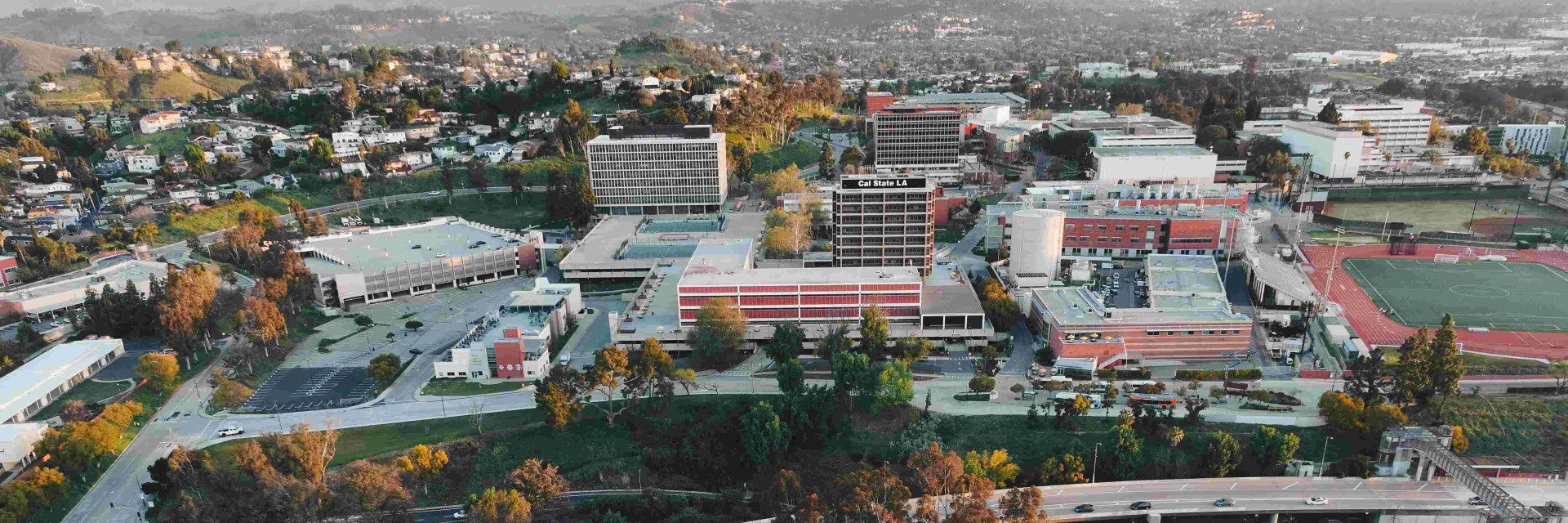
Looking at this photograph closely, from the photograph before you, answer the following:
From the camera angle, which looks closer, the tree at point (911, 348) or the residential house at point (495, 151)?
the tree at point (911, 348)

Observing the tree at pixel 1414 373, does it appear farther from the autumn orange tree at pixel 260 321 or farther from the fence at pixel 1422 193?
the autumn orange tree at pixel 260 321

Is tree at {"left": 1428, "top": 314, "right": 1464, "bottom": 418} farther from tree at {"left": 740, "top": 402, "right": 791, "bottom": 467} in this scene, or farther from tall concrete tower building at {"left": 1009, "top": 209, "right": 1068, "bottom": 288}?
tree at {"left": 740, "top": 402, "right": 791, "bottom": 467}

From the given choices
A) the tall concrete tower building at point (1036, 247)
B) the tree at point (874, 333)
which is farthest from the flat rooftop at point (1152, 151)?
the tree at point (874, 333)

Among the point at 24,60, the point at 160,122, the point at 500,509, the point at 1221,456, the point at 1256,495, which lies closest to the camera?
the point at 500,509

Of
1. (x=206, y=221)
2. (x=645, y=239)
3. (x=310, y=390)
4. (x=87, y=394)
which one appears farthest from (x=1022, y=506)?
(x=206, y=221)

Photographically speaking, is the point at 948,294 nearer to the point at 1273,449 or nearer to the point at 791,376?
the point at 791,376

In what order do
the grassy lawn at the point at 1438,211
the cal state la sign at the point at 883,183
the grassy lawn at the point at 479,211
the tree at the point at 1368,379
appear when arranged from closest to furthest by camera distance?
1. the tree at the point at 1368,379
2. the cal state la sign at the point at 883,183
3. the grassy lawn at the point at 1438,211
4. the grassy lawn at the point at 479,211

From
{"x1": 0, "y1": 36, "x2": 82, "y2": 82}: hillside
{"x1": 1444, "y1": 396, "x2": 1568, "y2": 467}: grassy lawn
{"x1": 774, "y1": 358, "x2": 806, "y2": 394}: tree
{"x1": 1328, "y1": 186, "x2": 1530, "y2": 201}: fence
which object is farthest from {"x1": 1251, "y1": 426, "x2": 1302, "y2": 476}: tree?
{"x1": 0, "y1": 36, "x2": 82, "y2": 82}: hillside
